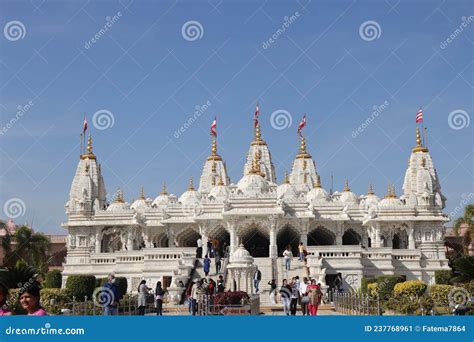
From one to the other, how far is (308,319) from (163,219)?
34.2 m

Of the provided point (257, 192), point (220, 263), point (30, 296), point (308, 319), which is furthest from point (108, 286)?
point (257, 192)

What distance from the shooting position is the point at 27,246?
43.9 m

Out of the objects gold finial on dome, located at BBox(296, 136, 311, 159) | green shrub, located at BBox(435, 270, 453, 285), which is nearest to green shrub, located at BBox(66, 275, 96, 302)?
green shrub, located at BBox(435, 270, 453, 285)

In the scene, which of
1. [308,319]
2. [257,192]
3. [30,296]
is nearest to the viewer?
[30,296]

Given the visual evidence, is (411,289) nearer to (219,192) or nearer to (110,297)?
(110,297)

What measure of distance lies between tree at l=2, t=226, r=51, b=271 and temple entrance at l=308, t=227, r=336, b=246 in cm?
1757

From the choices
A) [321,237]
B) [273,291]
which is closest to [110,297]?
[273,291]

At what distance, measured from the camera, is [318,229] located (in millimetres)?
45156

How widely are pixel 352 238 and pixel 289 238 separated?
6.05 m

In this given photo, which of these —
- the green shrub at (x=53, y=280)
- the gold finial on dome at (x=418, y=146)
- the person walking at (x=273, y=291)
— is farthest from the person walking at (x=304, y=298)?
the gold finial on dome at (x=418, y=146)

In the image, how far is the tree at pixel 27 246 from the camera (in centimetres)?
4351

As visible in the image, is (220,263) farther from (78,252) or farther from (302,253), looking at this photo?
(78,252)

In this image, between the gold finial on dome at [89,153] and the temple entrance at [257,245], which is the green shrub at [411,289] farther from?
the gold finial on dome at [89,153]

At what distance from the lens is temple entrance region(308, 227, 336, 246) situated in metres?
45.0
